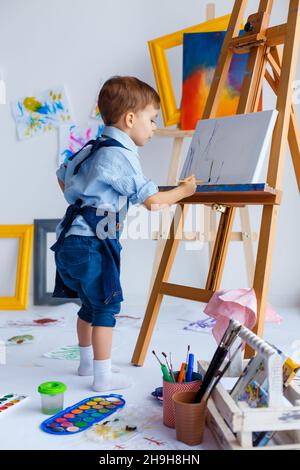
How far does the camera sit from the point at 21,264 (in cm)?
319

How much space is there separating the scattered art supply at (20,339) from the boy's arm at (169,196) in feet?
3.26

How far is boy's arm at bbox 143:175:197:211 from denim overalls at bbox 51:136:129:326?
0.48 ft

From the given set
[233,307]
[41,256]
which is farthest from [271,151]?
[41,256]

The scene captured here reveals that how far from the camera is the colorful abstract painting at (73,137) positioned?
317 cm

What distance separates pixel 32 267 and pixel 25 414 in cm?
177

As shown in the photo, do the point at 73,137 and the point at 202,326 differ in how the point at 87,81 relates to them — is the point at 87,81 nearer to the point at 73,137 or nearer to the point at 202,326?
the point at 73,137

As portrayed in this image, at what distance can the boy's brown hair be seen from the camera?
1784 mm

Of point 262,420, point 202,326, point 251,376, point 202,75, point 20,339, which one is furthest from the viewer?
point 202,75

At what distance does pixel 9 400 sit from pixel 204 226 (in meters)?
1.51

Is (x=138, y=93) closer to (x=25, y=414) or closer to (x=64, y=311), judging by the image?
(x=25, y=414)

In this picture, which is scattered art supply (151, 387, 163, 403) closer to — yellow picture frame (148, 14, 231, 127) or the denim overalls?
the denim overalls

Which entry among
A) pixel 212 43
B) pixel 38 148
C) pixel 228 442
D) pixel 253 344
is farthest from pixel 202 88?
pixel 228 442

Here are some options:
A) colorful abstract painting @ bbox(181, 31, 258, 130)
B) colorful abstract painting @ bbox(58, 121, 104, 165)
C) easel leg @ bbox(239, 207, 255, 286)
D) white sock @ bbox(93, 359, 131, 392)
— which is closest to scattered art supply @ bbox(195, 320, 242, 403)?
white sock @ bbox(93, 359, 131, 392)

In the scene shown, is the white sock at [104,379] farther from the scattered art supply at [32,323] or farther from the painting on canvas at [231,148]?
the scattered art supply at [32,323]
